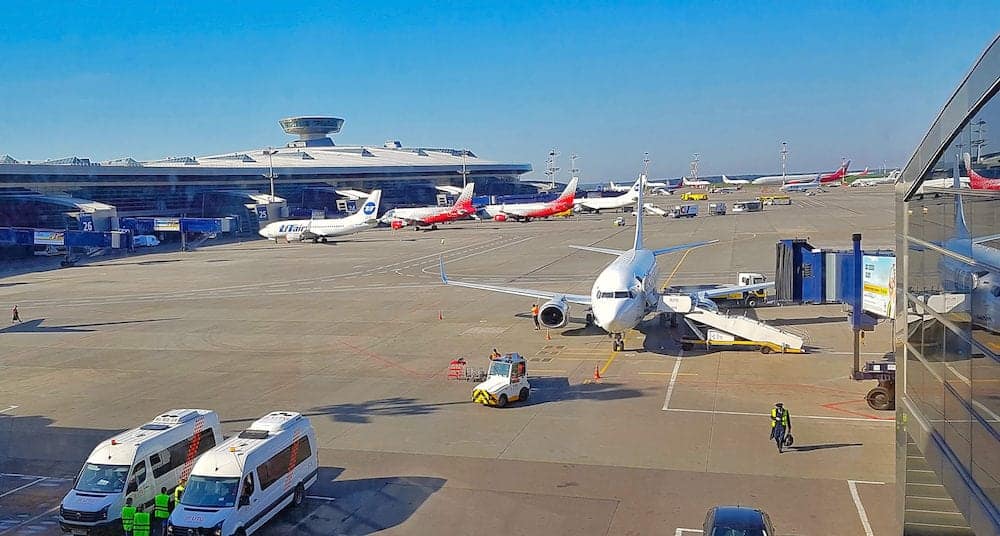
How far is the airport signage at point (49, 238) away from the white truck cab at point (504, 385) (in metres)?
80.2

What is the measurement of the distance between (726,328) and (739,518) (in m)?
19.9

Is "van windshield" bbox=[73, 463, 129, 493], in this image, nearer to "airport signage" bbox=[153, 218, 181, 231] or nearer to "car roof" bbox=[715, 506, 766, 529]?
"car roof" bbox=[715, 506, 766, 529]

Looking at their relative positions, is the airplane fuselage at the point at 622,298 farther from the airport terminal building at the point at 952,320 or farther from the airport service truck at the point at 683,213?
the airport service truck at the point at 683,213

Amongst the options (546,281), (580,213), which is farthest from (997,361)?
(580,213)

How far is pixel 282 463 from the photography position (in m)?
18.9

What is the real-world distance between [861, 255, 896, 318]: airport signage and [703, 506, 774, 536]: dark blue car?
15222 mm

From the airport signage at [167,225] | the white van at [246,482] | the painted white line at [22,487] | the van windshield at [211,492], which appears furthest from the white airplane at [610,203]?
the van windshield at [211,492]

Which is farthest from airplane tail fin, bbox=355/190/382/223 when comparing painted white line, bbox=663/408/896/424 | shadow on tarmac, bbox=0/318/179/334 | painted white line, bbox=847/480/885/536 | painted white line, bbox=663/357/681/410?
painted white line, bbox=847/480/885/536

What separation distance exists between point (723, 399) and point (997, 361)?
17978 millimetres

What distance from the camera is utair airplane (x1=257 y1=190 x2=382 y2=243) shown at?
110 m

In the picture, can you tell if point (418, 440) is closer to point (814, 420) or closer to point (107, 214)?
point (814, 420)

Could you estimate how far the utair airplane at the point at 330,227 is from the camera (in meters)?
110

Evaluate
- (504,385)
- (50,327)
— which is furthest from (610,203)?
(504,385)

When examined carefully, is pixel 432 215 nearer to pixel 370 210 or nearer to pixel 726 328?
pixel 370 210
